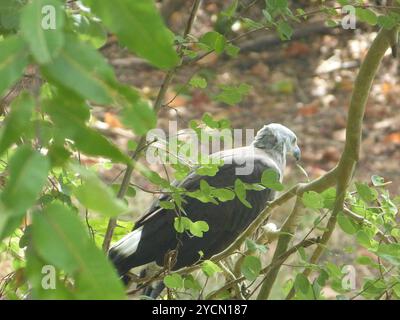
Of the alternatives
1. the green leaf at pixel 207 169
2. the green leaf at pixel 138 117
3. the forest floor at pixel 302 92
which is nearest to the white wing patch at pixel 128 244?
the green leaf at pixel 207 169

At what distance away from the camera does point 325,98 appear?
8117 mm

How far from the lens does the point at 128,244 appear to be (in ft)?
11.9

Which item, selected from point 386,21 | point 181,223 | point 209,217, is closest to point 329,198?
point 181,223

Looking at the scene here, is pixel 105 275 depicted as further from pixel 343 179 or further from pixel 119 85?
pixel 343 179

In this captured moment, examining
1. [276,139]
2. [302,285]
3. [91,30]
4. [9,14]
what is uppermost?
[9,14]

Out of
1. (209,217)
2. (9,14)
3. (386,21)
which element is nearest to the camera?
(9,14)

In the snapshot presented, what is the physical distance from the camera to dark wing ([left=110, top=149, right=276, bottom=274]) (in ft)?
12.2

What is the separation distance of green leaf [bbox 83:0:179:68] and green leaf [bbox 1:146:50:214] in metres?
0.16

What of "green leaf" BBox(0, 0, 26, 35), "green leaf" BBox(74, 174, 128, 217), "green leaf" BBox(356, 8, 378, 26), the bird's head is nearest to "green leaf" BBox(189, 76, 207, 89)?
"green leaf" BBox(356, 8, 378, 26)

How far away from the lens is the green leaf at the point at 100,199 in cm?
97

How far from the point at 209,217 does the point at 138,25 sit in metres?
3.19

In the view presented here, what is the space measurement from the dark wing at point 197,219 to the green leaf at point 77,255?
258 centimetres

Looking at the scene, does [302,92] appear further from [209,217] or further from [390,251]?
[390,251]

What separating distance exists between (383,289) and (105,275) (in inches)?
68.4
